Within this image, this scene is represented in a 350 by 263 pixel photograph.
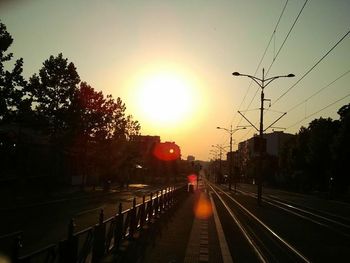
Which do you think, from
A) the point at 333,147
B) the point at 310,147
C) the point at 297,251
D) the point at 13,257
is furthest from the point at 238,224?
the point at 310,147

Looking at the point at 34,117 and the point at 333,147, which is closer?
the point at 34,117

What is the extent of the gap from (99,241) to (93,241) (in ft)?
2.17

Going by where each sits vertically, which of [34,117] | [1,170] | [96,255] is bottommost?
[96,255]

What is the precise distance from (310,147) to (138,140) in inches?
1029

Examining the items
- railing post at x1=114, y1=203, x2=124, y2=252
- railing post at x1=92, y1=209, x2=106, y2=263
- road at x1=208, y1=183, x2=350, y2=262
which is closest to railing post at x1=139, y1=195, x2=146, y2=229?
road at x1=208, y1=183, x2=350, y2=262

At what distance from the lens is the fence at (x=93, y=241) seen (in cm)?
728

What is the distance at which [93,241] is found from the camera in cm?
1084

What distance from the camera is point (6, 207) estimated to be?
106ft

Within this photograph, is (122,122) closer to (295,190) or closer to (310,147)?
(310,147)

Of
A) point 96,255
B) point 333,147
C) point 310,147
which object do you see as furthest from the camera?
point 310,147

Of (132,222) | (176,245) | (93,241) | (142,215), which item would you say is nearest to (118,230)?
(132,222)

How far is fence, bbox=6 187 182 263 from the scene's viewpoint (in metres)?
7.28

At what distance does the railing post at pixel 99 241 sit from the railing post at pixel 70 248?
174cm

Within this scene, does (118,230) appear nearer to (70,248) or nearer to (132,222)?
(132,222)
